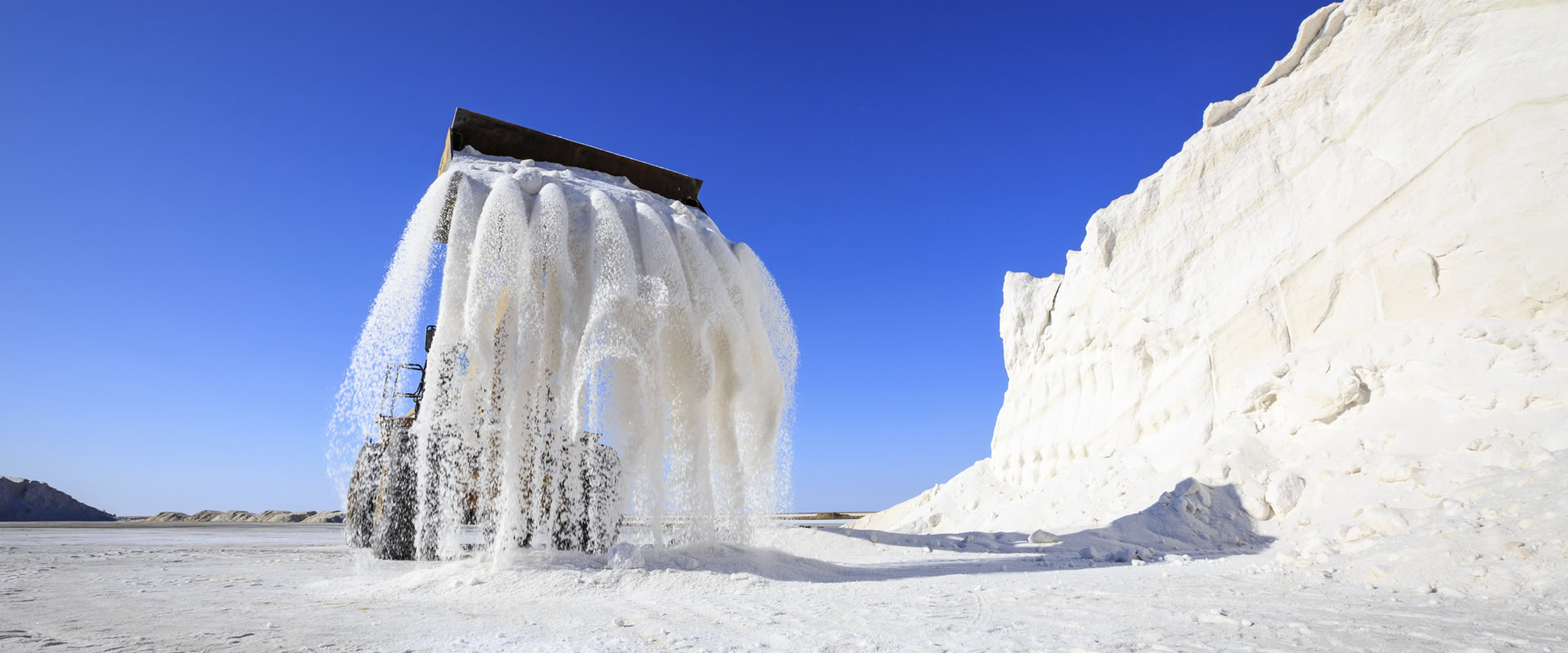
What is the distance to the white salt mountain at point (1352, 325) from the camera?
7117 millimetres

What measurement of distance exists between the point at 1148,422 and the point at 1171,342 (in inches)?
61.0

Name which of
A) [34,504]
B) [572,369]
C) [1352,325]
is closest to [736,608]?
[572,369]

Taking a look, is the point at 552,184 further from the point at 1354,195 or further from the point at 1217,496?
the point at 1354,195

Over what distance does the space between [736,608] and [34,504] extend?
39.0 meters

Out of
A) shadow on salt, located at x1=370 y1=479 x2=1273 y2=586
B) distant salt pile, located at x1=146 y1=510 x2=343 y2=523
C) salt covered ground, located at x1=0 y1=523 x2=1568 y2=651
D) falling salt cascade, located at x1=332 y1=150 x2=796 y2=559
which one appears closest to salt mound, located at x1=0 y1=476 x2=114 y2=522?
distant salt pile, located at x1=146 y1=510 x2=343 y2=523

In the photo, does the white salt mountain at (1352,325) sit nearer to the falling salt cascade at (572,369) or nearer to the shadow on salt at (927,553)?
the shadow on salt at (927,553)

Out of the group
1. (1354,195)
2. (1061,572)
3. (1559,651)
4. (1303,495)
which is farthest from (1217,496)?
(1559,651)

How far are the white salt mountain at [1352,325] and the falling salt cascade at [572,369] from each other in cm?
543

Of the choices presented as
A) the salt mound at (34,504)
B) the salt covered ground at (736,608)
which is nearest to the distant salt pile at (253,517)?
the salt mound at (34,504)

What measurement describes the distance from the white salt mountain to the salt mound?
35.7 metres

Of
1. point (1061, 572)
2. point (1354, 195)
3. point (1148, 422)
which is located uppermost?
point (1354, 195)

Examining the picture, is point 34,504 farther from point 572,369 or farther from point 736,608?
point 736,608

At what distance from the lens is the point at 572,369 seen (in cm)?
637

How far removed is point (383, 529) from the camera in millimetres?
7555
